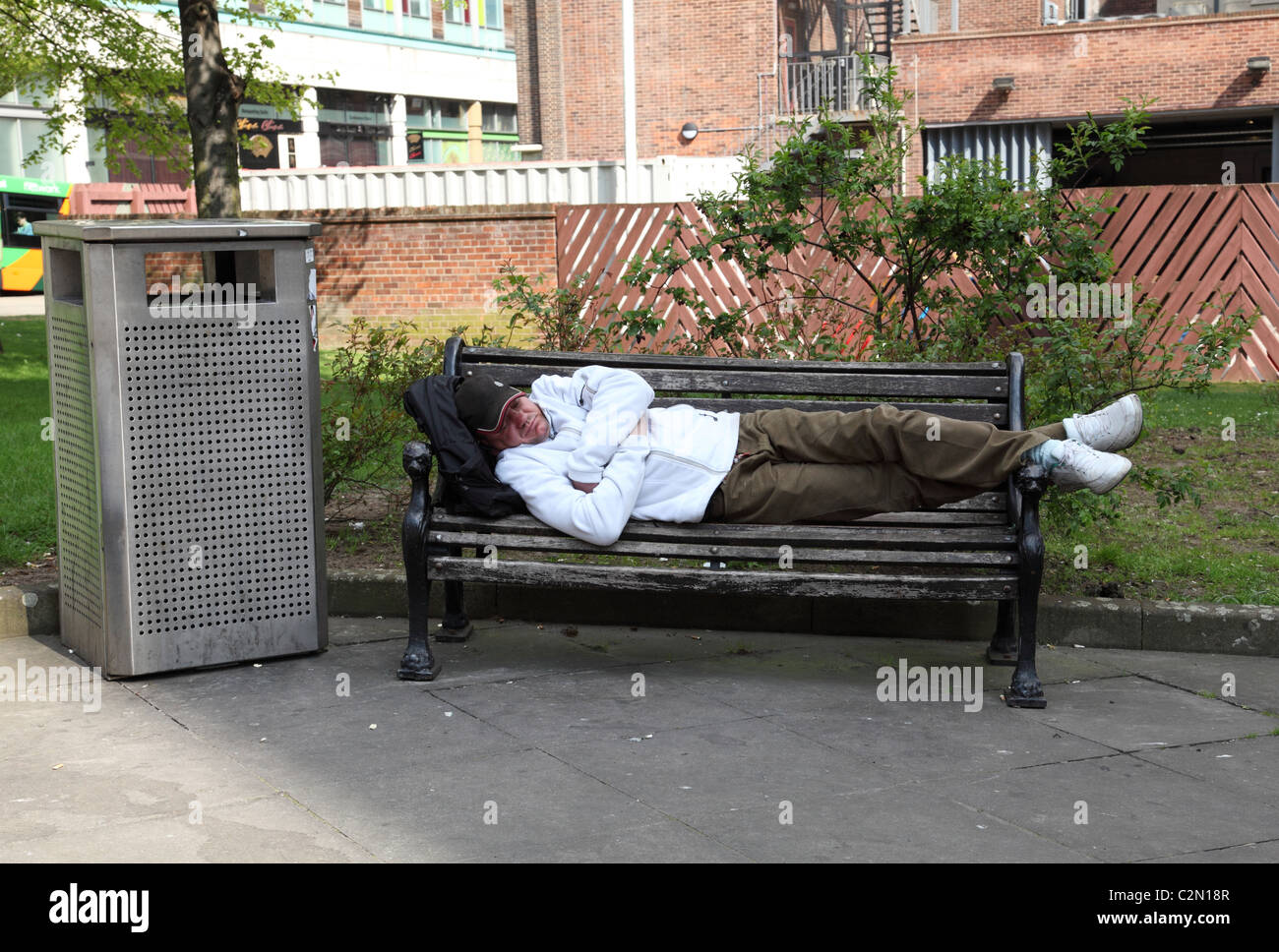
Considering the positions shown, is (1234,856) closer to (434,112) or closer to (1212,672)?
(1212,672)

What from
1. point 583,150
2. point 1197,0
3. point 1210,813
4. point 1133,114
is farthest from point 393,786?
point 583,150

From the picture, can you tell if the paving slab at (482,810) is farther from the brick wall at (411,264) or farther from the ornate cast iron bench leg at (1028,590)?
the brick wall at (411,264)

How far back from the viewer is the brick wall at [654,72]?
35.7 meters

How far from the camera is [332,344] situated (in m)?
19.8

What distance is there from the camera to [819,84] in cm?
3525

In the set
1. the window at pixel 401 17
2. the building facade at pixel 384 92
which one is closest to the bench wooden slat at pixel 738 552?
the building facade at pixel 384 92

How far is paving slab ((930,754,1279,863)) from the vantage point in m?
3.89

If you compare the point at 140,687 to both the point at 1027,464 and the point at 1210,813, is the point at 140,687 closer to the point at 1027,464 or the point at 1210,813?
the point at 1027,464

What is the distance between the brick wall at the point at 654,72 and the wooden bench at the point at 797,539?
3056cm

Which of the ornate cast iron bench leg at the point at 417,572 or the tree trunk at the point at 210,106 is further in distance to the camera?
the tree trunk at the point at 210,106

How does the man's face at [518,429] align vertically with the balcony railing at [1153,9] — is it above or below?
below

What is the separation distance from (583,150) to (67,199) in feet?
42.8

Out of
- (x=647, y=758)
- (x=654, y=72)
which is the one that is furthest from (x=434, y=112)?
(x=647, y=758)

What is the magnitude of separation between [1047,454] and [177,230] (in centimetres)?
334
